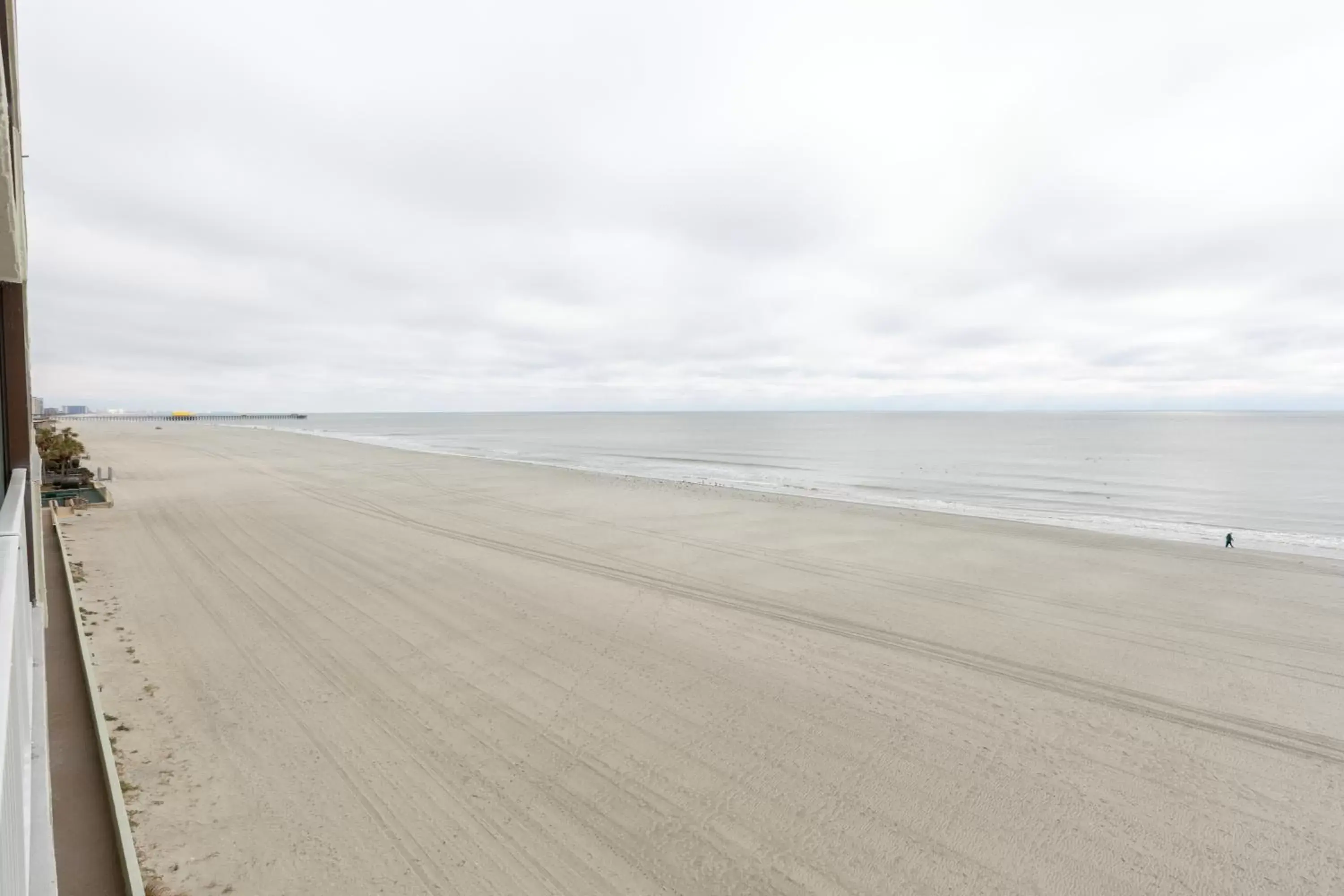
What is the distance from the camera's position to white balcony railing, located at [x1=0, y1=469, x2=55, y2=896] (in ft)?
4.41

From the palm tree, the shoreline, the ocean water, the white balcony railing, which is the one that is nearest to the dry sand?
the white balcony railing

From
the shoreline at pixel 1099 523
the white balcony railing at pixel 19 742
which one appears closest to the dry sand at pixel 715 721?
the white balcony railing at pixel 19 742

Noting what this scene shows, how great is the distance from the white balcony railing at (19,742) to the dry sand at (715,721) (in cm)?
83

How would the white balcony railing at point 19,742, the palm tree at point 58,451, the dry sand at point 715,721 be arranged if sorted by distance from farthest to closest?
the palm tree at point 58,451 < the dry sand at point 715,721 < the white balcony railing at point 19,742

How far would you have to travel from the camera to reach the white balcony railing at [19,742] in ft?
4.41

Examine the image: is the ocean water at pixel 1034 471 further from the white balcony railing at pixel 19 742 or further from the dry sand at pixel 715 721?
the white balcony railing at pixel 19 742

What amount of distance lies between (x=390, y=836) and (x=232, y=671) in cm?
349

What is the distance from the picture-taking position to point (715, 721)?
568cm

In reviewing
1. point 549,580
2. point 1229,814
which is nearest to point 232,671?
point 549,580

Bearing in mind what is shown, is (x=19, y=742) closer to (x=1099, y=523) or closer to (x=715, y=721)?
(x=715, y=721)

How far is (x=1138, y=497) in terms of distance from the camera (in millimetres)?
24562

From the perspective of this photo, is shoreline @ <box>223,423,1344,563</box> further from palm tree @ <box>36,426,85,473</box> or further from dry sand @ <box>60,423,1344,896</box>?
palm tree @ <box>36,426,85,473</box>

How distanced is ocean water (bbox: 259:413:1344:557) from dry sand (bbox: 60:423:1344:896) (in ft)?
27.2

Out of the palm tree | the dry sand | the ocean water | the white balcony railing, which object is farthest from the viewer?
the ocean water
